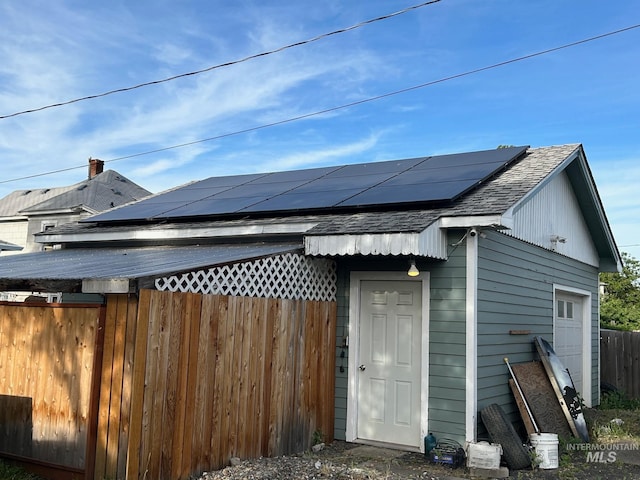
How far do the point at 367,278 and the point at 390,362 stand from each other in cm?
116

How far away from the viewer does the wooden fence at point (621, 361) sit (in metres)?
13.5

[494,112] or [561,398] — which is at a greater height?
[494,112]

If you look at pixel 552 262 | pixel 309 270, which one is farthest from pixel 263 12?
pixel 552 262

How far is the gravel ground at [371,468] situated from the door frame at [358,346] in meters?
0.29

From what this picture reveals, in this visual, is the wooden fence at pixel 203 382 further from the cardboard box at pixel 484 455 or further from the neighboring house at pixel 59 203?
the neighboring house at pixel 59 203

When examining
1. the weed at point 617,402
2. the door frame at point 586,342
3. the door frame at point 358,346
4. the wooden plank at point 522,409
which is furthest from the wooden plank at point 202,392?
the weed at point 617,402

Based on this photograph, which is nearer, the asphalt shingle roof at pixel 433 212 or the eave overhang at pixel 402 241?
the eave overhang at pixel 402 241

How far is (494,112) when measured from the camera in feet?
57.3

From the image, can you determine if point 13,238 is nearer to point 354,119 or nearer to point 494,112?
point 354,119

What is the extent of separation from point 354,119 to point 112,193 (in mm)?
10653

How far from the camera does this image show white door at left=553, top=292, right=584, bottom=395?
1105 cm

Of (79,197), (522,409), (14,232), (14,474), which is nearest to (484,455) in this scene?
(522,409)

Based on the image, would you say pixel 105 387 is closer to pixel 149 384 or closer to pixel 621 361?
pixel 149 384

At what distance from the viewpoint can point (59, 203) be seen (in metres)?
22.2
